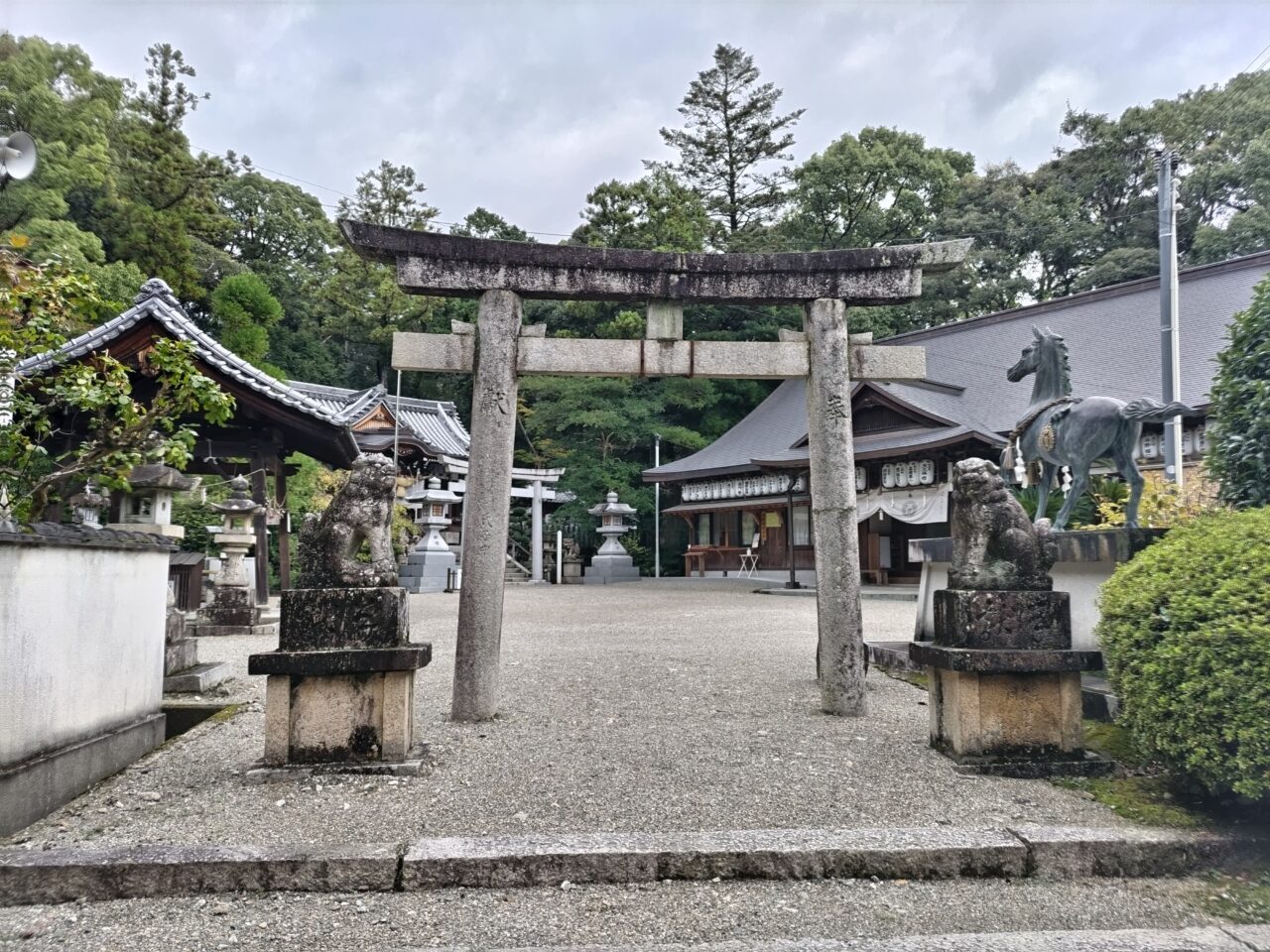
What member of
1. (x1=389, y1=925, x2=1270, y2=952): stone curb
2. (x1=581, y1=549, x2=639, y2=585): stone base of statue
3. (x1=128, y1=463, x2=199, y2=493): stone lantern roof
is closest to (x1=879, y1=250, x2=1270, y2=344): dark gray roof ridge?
(x1=581, y1=549, x2=639, y2=585): stone base of statue

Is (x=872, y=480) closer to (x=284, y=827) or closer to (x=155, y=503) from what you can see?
(x=155, y=503)

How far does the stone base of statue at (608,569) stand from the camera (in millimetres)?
23641

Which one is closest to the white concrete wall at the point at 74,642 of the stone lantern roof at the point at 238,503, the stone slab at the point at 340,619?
the stone slab at the point at 340,619

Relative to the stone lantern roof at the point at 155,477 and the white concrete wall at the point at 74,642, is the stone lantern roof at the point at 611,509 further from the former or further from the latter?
the white concrete wall at the point at 74,642

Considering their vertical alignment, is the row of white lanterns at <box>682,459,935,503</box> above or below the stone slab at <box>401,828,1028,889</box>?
above

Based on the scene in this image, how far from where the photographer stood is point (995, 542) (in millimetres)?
4191

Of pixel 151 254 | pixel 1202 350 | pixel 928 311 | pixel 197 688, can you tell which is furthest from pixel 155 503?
pixel 928 311

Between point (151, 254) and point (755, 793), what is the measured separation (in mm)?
28500

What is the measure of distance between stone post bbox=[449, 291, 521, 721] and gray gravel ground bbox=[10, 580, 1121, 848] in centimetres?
35

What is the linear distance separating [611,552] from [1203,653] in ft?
69.0

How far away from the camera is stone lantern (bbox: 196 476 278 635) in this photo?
1017 cm

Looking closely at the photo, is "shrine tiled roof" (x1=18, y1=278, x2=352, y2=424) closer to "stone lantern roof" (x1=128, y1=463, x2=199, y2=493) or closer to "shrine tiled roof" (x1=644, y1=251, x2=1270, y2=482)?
"stone lantern roof" (x1=128, y1=463, x2=199, y2=493)

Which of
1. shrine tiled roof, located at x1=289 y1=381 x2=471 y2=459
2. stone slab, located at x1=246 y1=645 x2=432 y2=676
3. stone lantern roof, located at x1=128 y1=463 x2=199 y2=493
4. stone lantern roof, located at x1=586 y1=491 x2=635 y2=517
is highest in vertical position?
shrine tiled roof, located at x1=289 y1=381 x2=471 y2=459

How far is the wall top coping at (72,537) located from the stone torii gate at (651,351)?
194 cm
